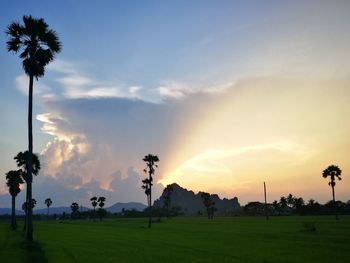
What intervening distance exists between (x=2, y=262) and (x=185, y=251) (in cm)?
1572

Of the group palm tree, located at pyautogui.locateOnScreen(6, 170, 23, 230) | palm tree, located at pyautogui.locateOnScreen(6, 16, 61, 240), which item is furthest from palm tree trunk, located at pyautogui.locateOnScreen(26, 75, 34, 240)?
palm tree, located at pyautogui.locateOnScreen(6, 170, 23, 230)

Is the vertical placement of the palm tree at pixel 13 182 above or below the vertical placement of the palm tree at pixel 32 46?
below

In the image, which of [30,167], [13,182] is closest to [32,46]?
[30,167]

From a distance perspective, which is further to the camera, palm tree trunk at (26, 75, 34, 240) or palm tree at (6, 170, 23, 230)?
palm tree at (6, 170, 23, 230)

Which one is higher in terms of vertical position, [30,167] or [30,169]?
[30,167]

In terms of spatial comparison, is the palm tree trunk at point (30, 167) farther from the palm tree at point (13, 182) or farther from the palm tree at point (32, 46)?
the palm tree at point (13, 182)

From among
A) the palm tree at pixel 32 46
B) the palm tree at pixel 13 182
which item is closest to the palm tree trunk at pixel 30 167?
the palm tree at pixel 32 46

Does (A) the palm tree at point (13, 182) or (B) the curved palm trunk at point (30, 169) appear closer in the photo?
(B) the curved palm trunk at point (30, 169)

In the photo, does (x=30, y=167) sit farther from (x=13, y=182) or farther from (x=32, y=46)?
(x=13, y=182)

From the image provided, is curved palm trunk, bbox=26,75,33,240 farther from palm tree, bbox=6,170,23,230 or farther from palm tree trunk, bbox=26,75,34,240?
palm tree, bbox=6,170,23,230

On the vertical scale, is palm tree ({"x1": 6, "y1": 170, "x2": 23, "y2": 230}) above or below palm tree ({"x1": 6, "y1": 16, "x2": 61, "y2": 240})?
below

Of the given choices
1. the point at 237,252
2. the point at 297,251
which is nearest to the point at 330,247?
the point at 297,251

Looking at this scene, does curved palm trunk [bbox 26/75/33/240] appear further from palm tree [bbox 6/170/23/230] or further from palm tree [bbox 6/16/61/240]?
palm tree [bbox 6/170/23/230]

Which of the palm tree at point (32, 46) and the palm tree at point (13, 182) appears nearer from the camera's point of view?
the palm tree at point (32, 46)
